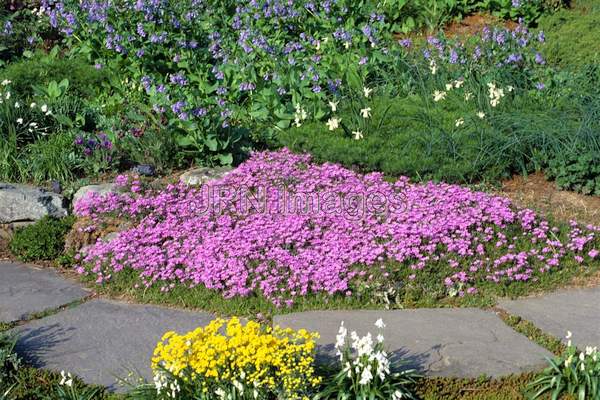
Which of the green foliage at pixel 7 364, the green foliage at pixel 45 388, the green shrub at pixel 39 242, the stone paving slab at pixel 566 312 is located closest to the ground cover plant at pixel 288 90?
the green shrub at pixel 39 242

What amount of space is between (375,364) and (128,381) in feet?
4.31

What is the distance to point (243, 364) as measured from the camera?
401 centimetres

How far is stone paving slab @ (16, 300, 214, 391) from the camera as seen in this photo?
15.0 ft

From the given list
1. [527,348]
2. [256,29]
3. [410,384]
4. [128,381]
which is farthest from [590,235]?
[256,29]

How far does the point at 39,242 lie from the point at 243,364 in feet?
9.86

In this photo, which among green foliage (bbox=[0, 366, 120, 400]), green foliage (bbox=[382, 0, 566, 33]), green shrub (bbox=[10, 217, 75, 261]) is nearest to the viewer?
green foliage (bbox=[0, 366, 120, 400])

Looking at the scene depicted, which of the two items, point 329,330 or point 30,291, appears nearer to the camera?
point 329,330

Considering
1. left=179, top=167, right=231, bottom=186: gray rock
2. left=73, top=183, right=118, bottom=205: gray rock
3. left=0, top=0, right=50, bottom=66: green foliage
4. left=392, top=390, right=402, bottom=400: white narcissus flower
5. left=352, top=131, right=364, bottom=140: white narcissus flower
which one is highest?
left=0, top=0, right=50, bottom=66: green foliage

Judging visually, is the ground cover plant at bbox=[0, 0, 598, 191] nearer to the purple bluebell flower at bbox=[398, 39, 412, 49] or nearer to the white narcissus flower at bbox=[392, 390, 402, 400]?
the purple bluebell flower at bbox=[398, 39, 412, 49]

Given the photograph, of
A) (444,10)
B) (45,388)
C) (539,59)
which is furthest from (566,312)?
(444,10)

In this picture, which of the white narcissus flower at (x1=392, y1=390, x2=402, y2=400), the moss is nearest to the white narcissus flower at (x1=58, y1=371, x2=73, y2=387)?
the white narcissus flower at (x1=392, y1=390, x2=402, y2=400)

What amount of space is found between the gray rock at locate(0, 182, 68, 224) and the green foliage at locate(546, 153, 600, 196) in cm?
407

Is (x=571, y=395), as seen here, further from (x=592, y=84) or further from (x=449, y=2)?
(x=449, y=2)

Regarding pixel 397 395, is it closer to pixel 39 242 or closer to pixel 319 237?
pixel 319 237
